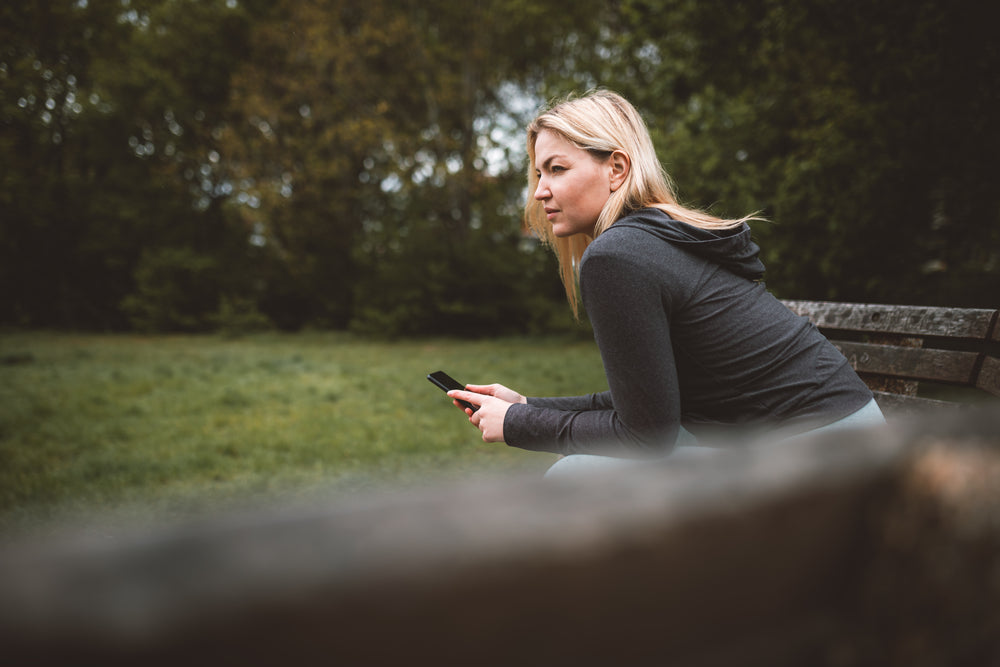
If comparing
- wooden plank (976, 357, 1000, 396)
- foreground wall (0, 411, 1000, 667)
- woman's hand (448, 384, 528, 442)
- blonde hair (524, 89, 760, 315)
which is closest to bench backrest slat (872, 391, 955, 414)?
wooden plank (976, 357, 1000, 396)

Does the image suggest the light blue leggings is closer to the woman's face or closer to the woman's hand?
the woman's hand

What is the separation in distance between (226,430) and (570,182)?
5.64 meters

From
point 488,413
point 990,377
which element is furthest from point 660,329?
point 990,377

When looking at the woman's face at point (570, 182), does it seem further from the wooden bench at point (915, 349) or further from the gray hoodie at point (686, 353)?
the wooden bench at point (915, 349)

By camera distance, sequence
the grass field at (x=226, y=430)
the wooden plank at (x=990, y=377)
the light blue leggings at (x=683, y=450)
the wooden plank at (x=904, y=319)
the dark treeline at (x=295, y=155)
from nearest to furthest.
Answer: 1. the light blue leggings at (x=683, y=450)
2. the wooden plank at (x=990, y=377)
3. the wooden plank at (x=904, y=319)
4. the grass field at (x=226, y=430)
5. the dark treeline at (x=295, y=155)

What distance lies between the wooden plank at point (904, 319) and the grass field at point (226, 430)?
2790mm

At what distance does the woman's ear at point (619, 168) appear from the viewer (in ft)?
7.22

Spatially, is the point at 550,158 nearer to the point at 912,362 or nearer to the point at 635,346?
the point at 635,346

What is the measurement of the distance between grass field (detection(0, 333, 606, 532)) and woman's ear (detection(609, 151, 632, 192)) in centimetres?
321

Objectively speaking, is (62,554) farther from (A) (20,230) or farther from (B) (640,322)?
(A) (20,230)

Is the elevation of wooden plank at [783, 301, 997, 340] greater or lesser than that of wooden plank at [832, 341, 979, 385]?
greater

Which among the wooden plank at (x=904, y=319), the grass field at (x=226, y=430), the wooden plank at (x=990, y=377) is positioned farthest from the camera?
the grass field at (x=226, y=430)

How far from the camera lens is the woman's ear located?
86.7 inches

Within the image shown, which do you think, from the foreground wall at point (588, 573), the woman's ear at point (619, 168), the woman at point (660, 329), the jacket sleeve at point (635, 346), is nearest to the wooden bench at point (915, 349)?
the woman at point (660, 329)
